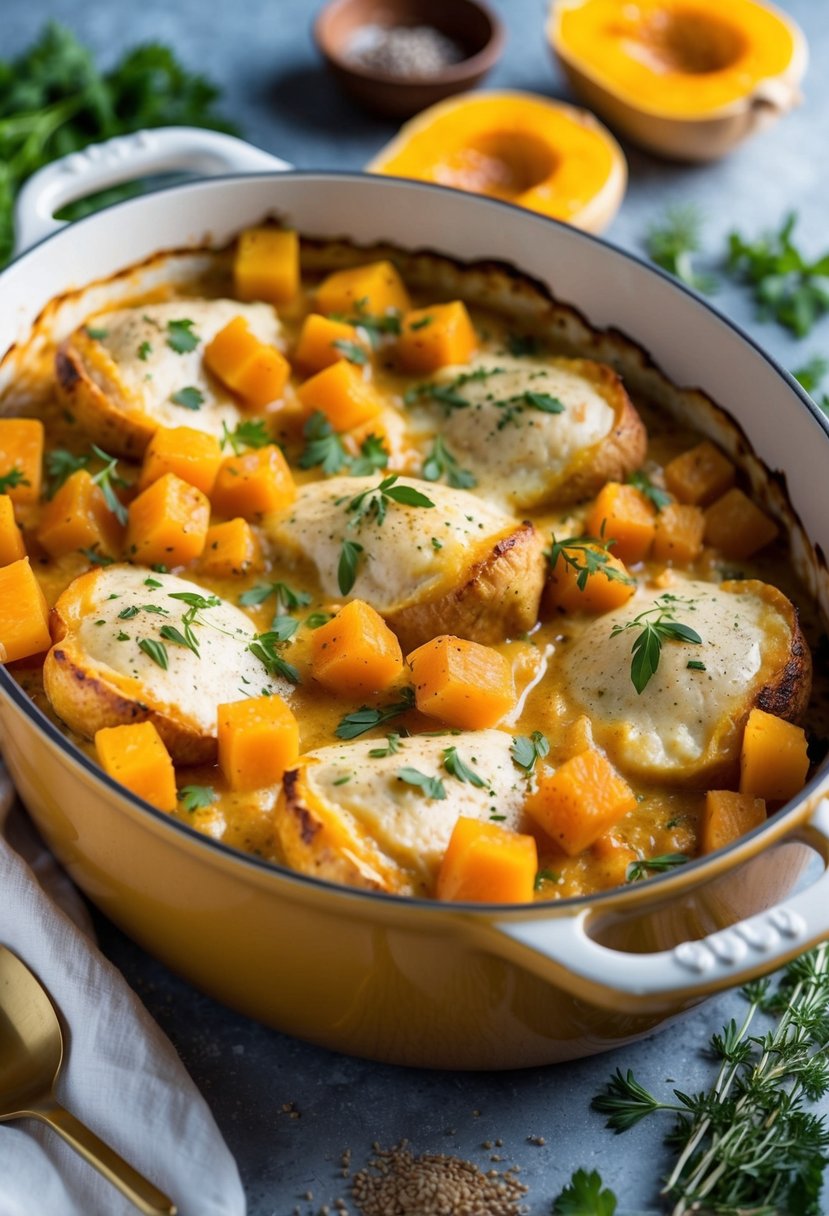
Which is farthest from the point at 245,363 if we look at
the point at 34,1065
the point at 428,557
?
the point at 34,1065

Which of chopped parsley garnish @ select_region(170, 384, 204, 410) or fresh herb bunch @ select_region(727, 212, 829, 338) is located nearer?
chopped parsley garnish @ select_region(170, 384, 204, 410)

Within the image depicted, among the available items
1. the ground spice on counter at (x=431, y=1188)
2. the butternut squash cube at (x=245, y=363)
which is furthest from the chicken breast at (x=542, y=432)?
the ground spice on counter at (x=431, y=1188)

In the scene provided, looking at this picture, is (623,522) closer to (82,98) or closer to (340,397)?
(340,397)

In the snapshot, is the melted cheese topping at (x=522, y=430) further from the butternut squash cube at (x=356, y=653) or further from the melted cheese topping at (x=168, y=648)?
the melted cheese topping at (x=168, y=648)

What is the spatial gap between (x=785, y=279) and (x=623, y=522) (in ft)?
6.87

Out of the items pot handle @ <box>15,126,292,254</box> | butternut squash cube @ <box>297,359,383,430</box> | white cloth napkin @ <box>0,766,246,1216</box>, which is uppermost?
pot handle @ <box>15,126,292,254</box>

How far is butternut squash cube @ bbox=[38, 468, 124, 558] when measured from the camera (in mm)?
3559

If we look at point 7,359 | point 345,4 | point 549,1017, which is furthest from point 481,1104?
point 345,4

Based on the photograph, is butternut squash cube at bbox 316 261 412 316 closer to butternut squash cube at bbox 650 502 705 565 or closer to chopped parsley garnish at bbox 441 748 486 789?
butternut squash cube at bbox 650 502 705 565

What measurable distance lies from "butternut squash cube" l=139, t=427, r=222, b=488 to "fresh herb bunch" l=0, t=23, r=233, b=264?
176 centimetres

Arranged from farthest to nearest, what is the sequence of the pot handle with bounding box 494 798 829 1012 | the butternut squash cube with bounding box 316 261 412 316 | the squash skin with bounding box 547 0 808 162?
the squash skin with bounding box 547 0 808 162 → the butternut squash cube with bounding box 316 261 412 316 → the pot handle with bounding box 494 798 829 1012

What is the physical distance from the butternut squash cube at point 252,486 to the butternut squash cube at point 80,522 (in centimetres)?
28

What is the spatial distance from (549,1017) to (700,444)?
188cm

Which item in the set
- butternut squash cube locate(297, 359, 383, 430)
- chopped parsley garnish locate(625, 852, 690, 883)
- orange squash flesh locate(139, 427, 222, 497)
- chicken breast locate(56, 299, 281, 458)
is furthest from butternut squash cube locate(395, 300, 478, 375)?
chopped parsley garnish locate(625, 852, 690, 883)
